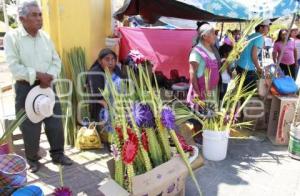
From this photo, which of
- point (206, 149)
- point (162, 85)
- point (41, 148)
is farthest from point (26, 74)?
point (162, 85)

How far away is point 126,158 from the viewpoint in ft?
6.72

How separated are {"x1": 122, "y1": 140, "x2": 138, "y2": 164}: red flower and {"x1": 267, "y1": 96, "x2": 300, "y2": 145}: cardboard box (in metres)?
2.46

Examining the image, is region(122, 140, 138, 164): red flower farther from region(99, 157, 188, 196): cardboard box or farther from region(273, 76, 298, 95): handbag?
region(273, 76, 298, 95): handbag

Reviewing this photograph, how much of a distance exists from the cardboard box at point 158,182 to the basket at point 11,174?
0.54 m

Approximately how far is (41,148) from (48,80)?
45.5 inches

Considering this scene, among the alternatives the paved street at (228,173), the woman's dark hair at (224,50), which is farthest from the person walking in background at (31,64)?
the woman's dark hair at (224,50)

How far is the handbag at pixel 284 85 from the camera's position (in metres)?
3.96

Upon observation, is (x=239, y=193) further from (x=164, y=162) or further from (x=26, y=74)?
(x=26, y=74)

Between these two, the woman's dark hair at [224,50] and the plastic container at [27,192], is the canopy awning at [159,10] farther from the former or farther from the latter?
the plastic container at [27,192]

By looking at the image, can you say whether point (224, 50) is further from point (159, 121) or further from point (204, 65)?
point (159, 121)

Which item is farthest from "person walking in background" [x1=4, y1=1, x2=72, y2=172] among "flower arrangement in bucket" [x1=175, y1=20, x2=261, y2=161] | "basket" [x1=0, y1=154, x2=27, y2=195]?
"flower arrangement in bucket" [x1=175, y1=20, x2=261, y2=161]

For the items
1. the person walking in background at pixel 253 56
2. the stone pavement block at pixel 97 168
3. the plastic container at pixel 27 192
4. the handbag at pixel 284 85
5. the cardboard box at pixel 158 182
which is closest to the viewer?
the plastic container at pixel 27 192

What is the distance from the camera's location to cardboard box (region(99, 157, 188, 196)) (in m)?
2.01

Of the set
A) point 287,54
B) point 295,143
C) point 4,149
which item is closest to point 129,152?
point 4,149
